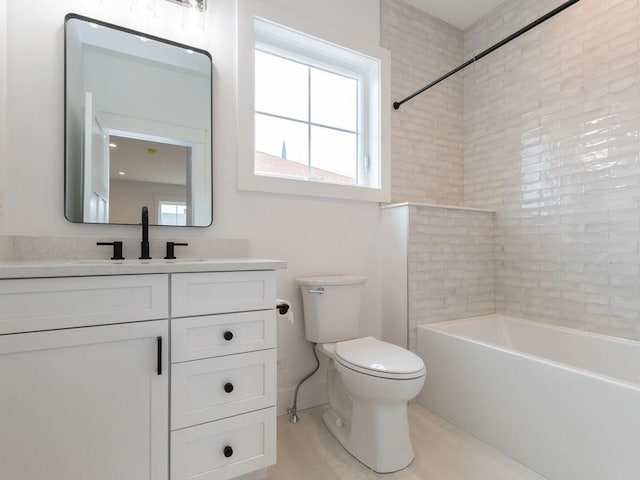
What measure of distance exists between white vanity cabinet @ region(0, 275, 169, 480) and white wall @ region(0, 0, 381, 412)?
1.88 feet

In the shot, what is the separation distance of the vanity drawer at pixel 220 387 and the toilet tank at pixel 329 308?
0.56 metres

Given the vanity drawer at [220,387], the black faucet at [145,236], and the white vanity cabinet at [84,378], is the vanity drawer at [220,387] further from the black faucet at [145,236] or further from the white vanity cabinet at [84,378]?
the black faucet at [145,236]

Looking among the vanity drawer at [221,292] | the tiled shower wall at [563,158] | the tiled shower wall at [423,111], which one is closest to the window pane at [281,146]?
the tiled shower wall at [423,111]

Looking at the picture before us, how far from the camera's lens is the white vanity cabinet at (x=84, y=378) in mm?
930

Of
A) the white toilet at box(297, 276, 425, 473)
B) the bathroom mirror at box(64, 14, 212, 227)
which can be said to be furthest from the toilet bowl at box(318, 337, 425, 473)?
the bathroom mirror at box(64, 14, 212, 227)

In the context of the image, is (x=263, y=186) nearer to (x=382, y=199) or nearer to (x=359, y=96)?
(x=382, y=199)

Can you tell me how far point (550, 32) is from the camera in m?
2.12

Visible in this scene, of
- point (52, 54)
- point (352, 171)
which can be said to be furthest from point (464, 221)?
point (52, 54)

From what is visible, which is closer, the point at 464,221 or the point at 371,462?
the point at 371,462

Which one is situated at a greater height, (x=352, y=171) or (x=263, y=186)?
(x=352, y=171)

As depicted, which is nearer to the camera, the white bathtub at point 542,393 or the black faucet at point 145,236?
the white bathtub at point 542,393

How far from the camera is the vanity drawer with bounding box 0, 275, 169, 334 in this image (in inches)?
36.5

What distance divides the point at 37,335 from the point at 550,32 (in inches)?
123

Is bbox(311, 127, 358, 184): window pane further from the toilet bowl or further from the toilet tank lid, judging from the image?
the toilet bowl
